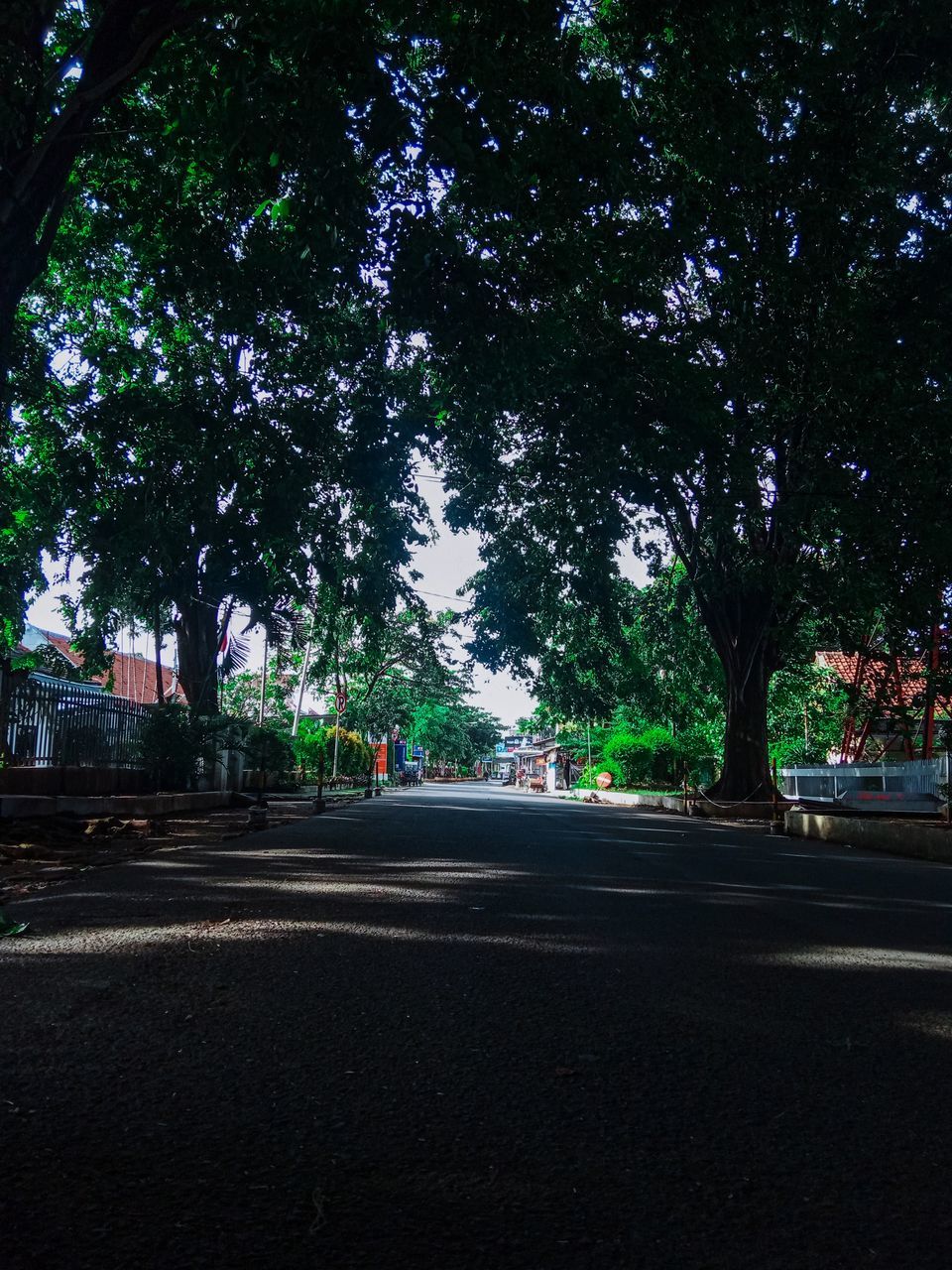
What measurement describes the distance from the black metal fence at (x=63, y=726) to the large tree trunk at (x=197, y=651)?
5087 mm

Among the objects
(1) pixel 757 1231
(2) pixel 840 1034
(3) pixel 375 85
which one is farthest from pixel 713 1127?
(3) pixel 375 85

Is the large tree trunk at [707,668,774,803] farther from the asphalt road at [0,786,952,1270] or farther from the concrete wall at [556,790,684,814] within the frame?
the asphalt road at [0,786,952,1270]

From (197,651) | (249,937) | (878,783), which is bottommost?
(878,783)

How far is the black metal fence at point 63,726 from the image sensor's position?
12.9 meters

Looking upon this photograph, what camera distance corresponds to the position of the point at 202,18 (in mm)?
7984

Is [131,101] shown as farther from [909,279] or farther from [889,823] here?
[889,823]

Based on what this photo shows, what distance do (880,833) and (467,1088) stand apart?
12.7 m

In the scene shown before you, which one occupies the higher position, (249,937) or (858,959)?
(249,937)

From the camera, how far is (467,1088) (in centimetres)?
288

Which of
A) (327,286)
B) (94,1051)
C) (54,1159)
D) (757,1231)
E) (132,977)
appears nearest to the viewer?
(757,1231)

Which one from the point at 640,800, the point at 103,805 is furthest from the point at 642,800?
the point at 103,805

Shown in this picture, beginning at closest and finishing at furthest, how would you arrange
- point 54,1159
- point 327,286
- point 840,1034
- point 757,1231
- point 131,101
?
point 757,1231
point 54,1159
point 840,1034
point 327,286
point 131,101

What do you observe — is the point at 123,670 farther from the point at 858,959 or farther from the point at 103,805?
the point at 858,959

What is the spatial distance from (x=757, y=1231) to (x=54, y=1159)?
5.10ft
